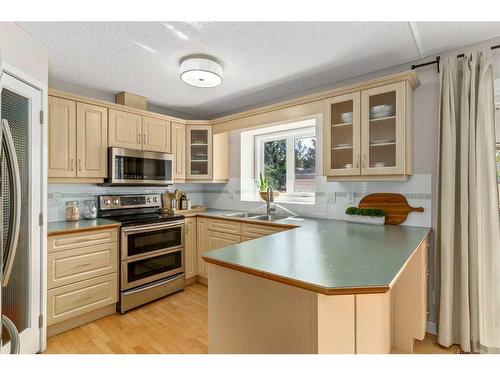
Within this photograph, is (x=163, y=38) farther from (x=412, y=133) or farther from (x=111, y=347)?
(x=111, y=347)

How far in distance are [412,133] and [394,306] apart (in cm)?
144

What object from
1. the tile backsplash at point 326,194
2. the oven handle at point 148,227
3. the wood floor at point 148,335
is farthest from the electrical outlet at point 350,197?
the oven handle at point 148,227

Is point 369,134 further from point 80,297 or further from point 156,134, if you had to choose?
point 80,297

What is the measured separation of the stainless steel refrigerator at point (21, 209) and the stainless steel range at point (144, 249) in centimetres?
75

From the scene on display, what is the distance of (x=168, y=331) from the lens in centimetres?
228

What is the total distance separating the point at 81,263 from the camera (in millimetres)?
2389

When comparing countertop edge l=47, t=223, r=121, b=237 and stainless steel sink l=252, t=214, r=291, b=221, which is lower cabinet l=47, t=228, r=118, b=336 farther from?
stainless steel sink l=252, t=214, r=291, b=221

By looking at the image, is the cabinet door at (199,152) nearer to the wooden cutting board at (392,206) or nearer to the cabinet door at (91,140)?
the cabinet door at (91,140)

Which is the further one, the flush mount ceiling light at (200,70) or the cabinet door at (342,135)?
the cabinet door at (342,135)

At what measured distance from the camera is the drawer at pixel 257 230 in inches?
106

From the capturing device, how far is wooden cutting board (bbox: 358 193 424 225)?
237 centimetres
